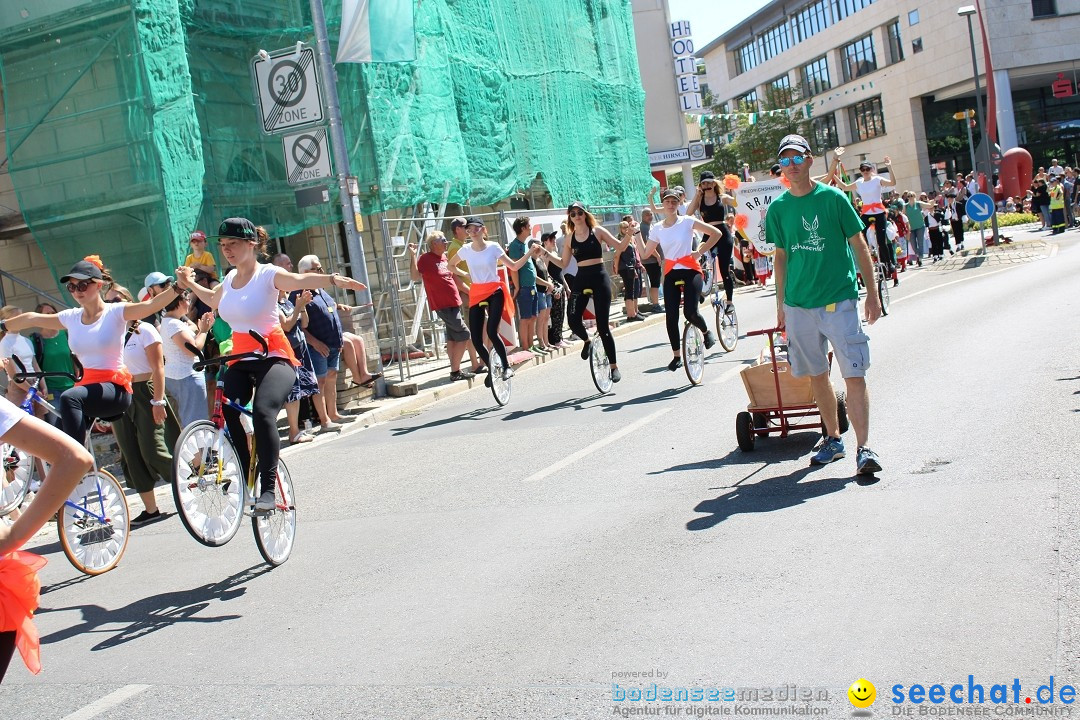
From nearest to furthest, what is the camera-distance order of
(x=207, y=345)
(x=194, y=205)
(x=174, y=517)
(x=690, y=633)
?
(x=690, y=633) → (x=174, y=517) → (x=207, y=345) → (x=194, y=205)

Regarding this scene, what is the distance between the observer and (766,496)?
712cm

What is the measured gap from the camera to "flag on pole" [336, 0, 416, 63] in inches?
680

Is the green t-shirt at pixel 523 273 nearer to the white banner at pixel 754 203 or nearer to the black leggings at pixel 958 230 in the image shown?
the white banner at pixel 754 203

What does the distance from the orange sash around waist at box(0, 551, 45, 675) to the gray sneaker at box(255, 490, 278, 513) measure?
3.38 meters

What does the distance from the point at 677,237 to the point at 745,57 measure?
82273 millimetres

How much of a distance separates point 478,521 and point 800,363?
2.35 metres

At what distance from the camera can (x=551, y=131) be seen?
26141mm

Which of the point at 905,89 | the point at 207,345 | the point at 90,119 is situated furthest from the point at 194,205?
the point at 905,89

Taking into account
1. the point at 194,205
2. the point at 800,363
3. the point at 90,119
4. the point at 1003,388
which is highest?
the point at 90,119

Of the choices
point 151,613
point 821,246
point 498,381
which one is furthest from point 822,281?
point 498,381

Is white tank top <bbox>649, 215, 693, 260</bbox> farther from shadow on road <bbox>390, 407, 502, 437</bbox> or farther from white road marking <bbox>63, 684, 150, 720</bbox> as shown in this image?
white road marking <bbox>63, 684, 150, 720</bbox>

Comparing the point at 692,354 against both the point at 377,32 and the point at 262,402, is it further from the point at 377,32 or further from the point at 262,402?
the point at 377,32

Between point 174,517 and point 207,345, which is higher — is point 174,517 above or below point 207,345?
below

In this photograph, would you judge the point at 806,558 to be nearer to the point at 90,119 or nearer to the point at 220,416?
the point at 220,416
